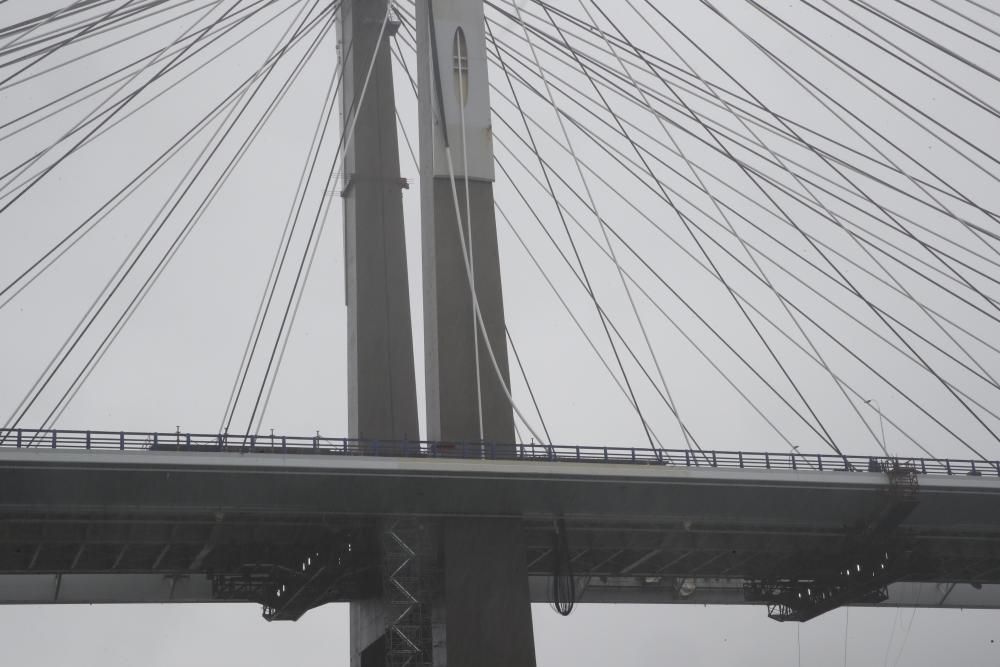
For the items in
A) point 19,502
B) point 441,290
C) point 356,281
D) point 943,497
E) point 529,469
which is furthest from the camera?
point 356,281

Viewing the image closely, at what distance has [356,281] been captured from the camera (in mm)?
52062

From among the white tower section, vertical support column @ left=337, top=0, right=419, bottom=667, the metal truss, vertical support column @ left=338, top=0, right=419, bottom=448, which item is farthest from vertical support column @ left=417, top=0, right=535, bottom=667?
vertical support column @ left=338, top=0, right=419, bottom=448

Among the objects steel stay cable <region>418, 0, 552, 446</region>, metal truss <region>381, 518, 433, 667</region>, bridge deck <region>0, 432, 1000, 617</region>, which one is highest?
steel stay cable <region>418, 0, 552, 446</region>

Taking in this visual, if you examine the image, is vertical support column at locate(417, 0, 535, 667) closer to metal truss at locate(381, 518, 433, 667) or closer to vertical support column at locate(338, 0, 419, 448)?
metal truss at locate(381, 518, 433, 667)

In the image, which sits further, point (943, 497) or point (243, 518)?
point (943, 497)

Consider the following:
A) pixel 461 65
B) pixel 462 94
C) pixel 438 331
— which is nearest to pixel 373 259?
pixel 462 94

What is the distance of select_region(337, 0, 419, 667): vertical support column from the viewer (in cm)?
5059

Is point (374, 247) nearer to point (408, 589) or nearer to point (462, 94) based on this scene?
point (462, 94)

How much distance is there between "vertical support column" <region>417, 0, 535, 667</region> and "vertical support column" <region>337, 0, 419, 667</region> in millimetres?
3457

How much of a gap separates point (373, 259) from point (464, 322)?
8543 millimetres

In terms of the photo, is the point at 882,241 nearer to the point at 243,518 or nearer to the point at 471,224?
the point at 471,224

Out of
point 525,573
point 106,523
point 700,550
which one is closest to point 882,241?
point 700,550

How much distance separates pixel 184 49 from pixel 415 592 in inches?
733

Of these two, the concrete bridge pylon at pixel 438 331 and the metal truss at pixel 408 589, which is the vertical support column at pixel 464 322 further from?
the metal truss at pixel 408 589
